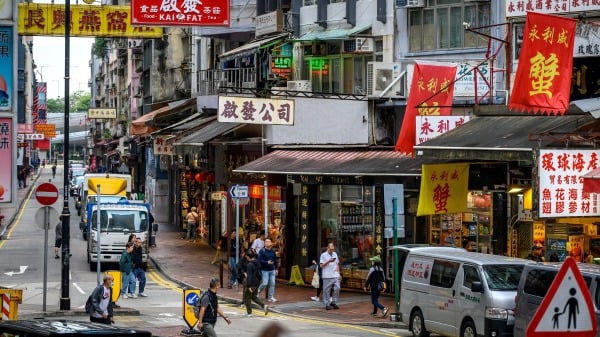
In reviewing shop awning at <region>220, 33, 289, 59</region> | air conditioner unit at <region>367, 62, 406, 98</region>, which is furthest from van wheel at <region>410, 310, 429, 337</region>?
shop awning at <region>220, 33, 289, 59</region>

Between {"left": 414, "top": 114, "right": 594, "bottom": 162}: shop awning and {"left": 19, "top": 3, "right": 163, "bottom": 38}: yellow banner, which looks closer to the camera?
{"left": 414, "top": 114, "right": 594, "bottom": 162}: shop awning

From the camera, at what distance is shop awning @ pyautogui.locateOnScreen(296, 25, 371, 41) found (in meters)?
35.8

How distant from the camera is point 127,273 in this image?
33.2 m

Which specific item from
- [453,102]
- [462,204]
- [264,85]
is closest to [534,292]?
[462,204]

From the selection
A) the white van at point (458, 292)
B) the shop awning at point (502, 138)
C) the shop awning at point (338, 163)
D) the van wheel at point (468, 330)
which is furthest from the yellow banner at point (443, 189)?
the van wheel at point (468, 330)

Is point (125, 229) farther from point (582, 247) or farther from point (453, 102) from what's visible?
point (582, 247)

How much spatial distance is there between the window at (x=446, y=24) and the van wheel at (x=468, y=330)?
11.0 m

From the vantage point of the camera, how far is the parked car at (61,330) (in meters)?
11.6

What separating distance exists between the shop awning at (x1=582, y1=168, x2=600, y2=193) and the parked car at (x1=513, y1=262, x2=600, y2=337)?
2005 millimetres

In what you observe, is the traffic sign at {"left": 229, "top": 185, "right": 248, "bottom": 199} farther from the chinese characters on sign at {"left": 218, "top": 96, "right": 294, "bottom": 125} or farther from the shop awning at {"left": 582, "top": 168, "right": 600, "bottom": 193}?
the shop awning at {"left": 582, "top": 168, "right": 600, "bottom": 193}

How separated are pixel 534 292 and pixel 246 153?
22.5 metres

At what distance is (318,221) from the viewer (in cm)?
3641

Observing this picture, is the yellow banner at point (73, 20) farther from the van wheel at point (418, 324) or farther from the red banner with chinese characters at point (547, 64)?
the red banner with chinese characters at point (547, 64)

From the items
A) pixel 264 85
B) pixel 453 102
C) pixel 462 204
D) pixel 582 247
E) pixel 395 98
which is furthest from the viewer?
pixel 264 85
